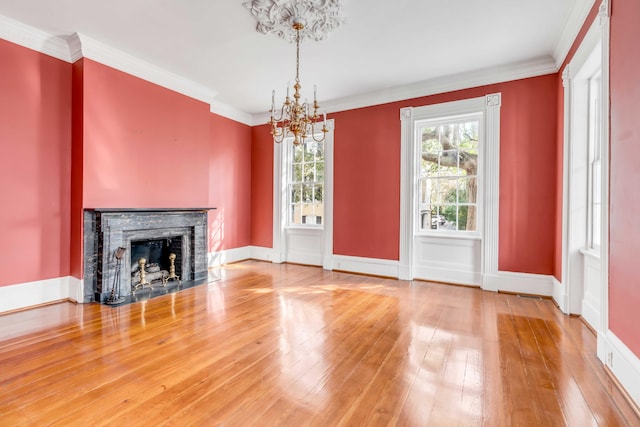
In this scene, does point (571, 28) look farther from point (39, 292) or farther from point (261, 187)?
point (39, 292)

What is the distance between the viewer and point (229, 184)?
597 centimetres

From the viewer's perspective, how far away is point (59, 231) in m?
3.57

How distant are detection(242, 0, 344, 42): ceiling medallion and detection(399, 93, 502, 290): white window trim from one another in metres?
2.09

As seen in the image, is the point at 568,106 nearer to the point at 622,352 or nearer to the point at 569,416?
the point at 622,352

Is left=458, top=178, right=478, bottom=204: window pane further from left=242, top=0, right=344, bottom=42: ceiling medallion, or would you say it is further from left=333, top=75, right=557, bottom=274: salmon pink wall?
left=242, top=0, right=344, bottom=42: ceiling medallion

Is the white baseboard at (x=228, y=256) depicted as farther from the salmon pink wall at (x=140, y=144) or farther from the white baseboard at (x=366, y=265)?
the white baseboard at (x=366, y=265)

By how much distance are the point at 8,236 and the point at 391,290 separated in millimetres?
4500

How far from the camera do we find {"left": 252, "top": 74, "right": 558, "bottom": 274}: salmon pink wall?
151 inches

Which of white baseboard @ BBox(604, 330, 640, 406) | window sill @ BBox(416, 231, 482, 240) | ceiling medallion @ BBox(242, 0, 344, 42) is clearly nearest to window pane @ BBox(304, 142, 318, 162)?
window sill @ BBox(416, 231, 482, 240)

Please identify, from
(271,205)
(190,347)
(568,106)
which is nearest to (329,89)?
(271,205)

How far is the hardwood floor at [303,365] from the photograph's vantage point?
5.50 feet

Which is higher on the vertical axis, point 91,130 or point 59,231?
point 91,130

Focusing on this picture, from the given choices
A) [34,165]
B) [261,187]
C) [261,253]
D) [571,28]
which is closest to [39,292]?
[34,165]

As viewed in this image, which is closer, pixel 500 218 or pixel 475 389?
pixel 475 389
